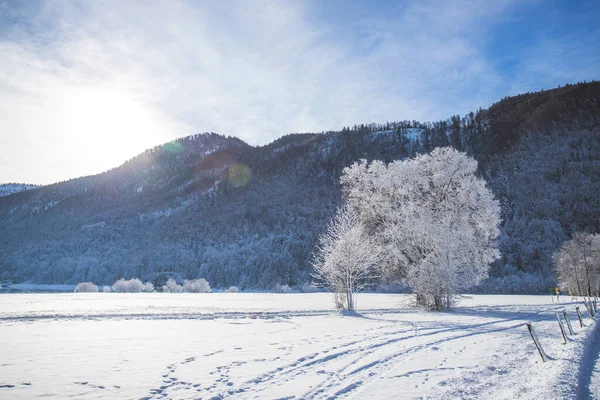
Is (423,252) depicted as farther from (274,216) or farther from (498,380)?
(274,216)

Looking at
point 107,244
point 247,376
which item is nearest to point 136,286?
point 247,376

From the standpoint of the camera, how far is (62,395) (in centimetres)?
736

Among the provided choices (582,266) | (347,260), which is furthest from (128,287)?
(582,266)

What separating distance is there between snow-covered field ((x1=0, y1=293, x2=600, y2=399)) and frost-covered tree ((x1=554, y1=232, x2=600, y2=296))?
2117 inches

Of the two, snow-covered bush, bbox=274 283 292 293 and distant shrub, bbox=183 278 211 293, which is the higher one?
distant shrub, bbox=183 278 211 293

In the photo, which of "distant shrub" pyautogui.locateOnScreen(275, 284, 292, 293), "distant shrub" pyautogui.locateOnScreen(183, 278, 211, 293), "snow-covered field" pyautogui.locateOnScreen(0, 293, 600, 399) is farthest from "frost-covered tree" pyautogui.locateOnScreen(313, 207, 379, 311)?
"distant shrub" pyautogui.locateOnScreen(275, 284, 292, 293)

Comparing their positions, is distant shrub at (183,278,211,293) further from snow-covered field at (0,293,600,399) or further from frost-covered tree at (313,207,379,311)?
snow-covered field at (0,293,600,399)

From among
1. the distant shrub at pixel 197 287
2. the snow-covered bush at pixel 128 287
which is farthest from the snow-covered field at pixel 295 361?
the distant shrub at pixel 197 287

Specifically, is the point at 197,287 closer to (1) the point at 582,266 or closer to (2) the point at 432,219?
(2) the point at 432,219

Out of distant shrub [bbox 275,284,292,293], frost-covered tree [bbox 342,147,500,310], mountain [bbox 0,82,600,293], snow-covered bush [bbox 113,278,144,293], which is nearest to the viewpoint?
frost-covered tree [bbox 342,147,500,310]

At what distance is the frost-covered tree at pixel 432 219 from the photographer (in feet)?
83.3

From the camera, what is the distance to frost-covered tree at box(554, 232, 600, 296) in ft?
197

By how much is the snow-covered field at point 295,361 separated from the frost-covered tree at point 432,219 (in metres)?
7.18

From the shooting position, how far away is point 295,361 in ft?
34.5
